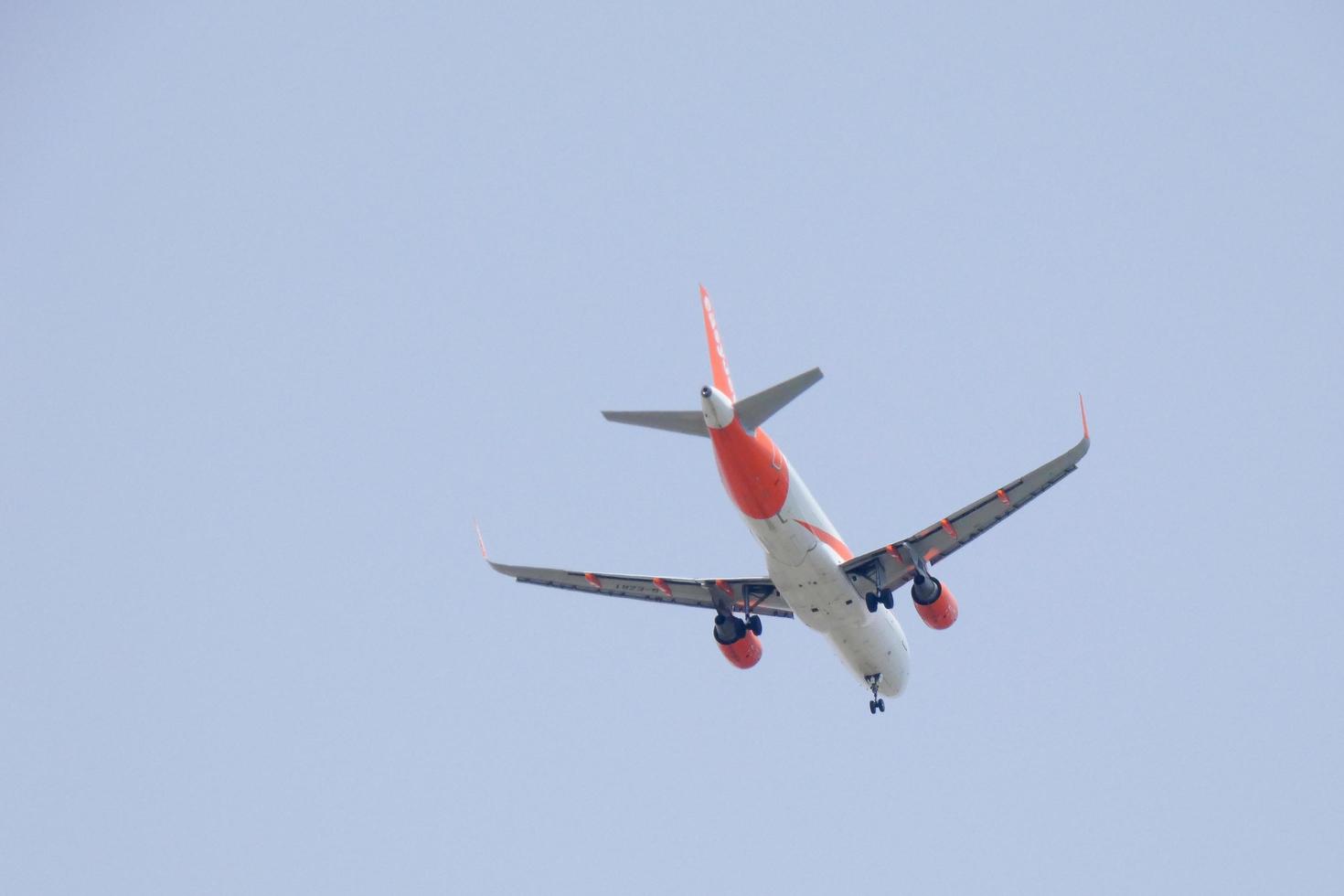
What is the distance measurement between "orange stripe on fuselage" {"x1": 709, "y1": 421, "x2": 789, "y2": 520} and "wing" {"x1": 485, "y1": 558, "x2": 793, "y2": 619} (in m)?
5.80

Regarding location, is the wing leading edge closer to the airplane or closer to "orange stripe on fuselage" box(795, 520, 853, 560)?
the airplane

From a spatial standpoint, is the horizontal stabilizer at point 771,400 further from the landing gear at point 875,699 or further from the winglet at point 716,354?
the landing gear at point 875,699

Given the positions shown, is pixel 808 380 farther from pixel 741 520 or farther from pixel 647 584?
pixel 647 584

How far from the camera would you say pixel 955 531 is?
128ft

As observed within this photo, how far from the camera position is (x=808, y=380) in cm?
3131

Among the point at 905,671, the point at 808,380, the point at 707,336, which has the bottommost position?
the point at 905,671

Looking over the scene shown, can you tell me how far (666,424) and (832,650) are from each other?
1153 centimetres

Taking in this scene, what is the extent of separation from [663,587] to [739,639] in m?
2.41

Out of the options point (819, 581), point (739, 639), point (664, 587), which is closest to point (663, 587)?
point (664, 587)

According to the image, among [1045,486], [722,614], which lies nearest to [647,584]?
[722,614]

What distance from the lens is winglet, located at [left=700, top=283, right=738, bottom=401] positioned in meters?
34.5

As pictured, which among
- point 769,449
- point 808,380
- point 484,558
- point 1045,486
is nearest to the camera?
point 808,380

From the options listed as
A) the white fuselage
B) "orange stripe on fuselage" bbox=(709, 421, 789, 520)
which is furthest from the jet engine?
"orange stripe on fuselage" bbox=(709, 421, 789, 520)

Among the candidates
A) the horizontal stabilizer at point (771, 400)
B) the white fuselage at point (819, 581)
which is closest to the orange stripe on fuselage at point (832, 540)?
the white fuselage at point (819, 581)
